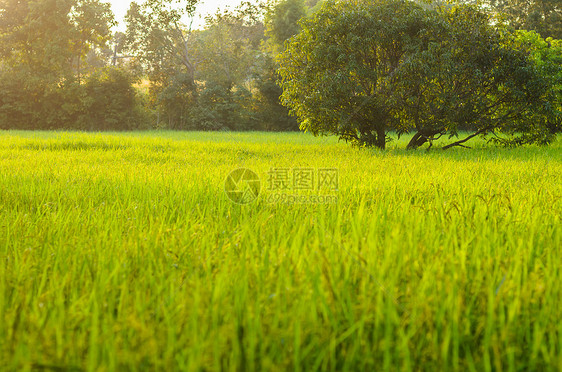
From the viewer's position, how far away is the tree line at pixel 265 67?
347 inches

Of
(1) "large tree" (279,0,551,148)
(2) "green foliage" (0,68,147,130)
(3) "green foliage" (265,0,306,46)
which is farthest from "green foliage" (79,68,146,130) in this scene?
(1) "large tree" (279,0,551,148)

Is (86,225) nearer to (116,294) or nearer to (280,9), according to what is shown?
(116,294)

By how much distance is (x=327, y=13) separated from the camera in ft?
30.3

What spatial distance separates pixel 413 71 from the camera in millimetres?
8430

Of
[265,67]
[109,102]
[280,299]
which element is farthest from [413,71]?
[109,102]

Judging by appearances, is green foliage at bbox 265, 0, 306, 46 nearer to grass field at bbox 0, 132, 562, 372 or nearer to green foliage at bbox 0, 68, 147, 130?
green foliage at bbox 0, 68, 147, 130

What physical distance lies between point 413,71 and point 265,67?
19.4 m

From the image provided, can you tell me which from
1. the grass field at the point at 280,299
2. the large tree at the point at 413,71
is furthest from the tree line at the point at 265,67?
the grass field at the point at 280,299

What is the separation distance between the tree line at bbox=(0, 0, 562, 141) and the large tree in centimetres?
3

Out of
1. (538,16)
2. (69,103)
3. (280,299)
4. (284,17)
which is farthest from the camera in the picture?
(284,17)

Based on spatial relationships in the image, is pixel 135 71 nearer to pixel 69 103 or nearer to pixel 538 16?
pixel 69 103

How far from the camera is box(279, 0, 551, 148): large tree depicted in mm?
8625

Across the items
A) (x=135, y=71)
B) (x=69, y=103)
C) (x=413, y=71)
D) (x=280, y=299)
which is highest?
(x=135, y=71)

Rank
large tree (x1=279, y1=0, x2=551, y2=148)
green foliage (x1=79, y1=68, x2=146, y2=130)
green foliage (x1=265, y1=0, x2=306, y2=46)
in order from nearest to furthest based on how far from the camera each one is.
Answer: large tree (x1=279, y1=0, x2=551, y2=148) < green foliage (x1=79, y1=68, x2=146, y2=130) < green foliage (x1=265, y1=0, x2=306, y2=46)
